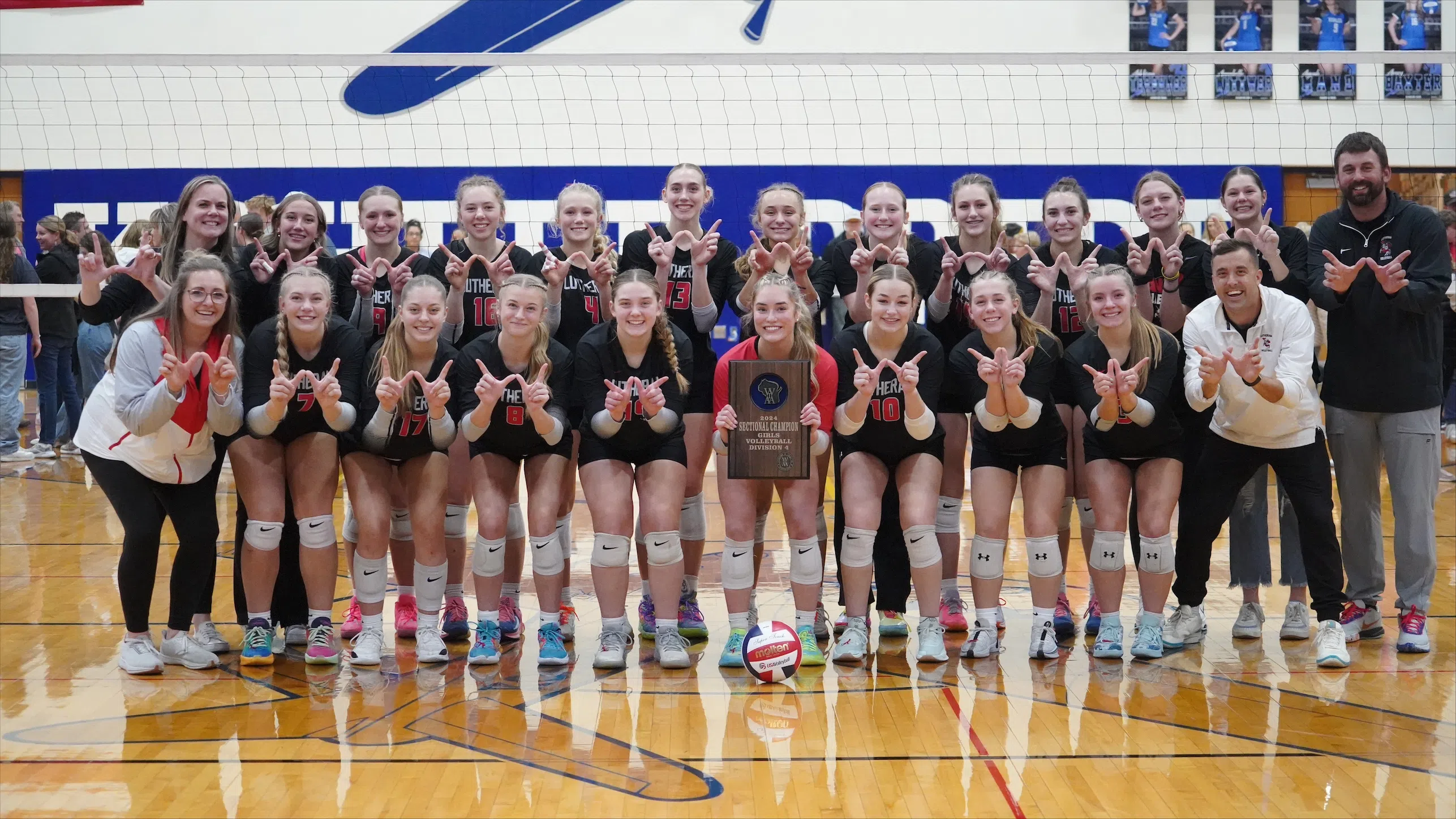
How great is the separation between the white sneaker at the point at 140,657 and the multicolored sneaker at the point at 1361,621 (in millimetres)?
4842

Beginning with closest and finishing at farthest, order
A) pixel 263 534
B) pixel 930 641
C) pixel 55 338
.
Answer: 1. pixel 263 534
2. pixel 930 641
3. pixel 55 338

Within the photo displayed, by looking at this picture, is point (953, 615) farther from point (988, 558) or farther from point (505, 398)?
point (505, 398)

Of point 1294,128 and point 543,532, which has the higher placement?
point 1294,128

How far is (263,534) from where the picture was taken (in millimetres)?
4785

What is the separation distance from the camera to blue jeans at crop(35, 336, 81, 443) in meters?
10.2

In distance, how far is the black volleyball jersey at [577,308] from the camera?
538 centimetres

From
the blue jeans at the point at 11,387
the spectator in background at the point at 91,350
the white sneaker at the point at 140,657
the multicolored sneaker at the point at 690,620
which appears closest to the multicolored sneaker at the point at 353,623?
the white sneaker at the point at 140,657

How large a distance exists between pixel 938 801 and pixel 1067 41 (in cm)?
1256

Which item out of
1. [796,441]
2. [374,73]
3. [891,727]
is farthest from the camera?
[374,73]

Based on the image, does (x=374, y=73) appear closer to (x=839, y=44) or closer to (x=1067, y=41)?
(x=839, y=44)

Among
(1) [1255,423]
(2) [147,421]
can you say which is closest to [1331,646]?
(1) [1255,423]

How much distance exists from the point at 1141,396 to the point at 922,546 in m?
1.06

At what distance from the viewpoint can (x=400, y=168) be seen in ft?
43.6

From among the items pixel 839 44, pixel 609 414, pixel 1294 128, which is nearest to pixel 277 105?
pixel 839 44
